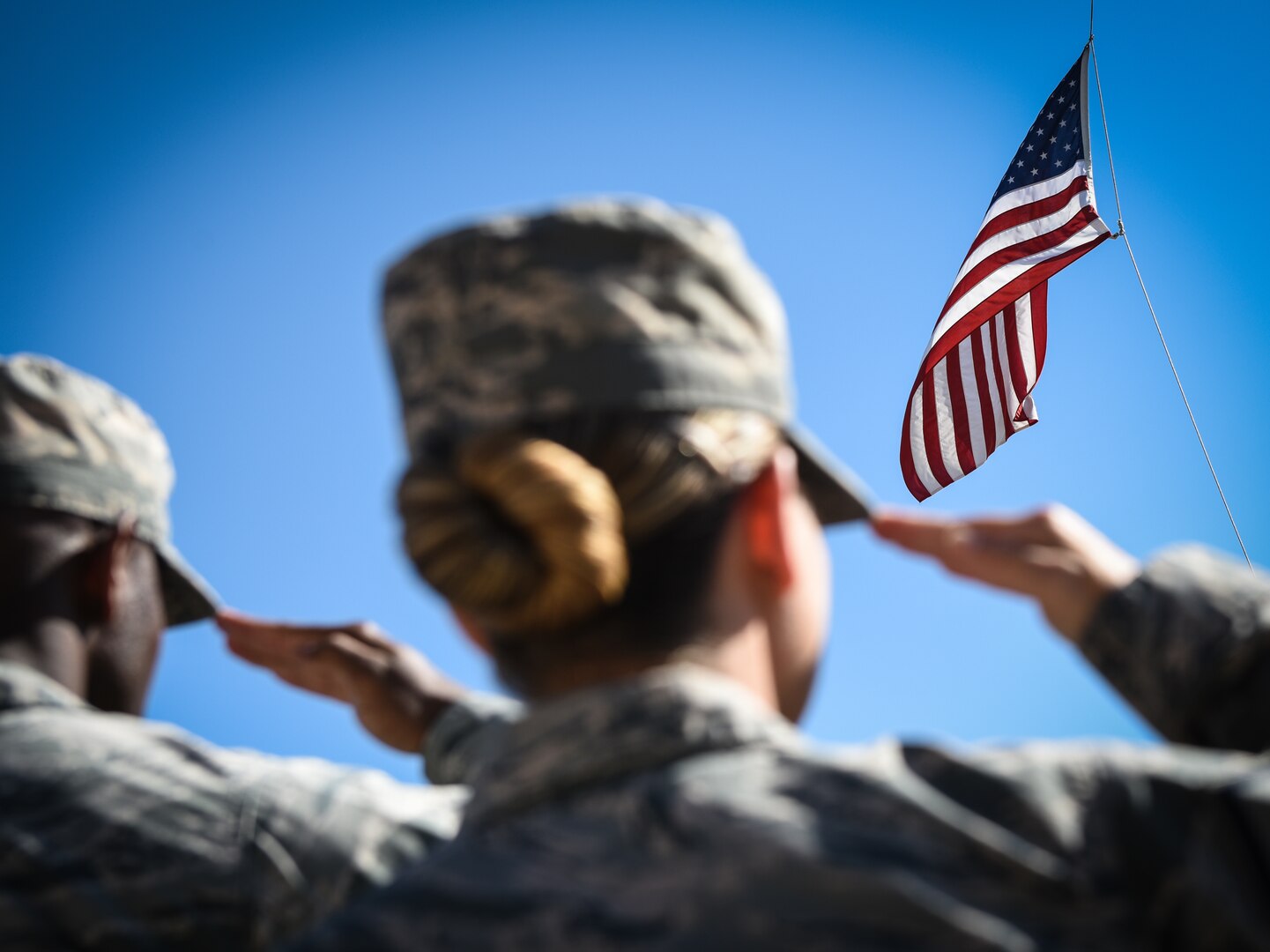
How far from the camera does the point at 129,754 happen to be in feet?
10.5

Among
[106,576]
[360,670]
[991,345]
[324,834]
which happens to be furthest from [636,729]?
[991,345]

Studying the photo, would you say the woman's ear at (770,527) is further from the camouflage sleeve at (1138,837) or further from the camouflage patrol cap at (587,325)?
the camouflage sleeve at (1138,837)

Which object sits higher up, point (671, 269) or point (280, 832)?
point (671, 269)

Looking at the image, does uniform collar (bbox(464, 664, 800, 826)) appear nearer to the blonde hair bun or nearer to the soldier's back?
the soldier's back

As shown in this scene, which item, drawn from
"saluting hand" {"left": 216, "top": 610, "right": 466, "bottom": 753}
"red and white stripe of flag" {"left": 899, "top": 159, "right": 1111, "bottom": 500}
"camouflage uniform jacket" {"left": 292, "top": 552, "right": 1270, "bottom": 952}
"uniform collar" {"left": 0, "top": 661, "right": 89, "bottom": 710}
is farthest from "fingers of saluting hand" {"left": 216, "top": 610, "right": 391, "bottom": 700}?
"red and white stripe of flag" {"left": 899, "top": 159, "right": 1111, "bottom": 500}

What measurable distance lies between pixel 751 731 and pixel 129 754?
1732mm

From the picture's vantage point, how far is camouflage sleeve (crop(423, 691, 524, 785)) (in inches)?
132

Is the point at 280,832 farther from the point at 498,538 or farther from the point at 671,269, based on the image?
the point at 671,269

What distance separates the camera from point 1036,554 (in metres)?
2.32

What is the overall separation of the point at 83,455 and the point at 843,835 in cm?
268

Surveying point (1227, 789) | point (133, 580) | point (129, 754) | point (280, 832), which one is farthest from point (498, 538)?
point (133, 580)

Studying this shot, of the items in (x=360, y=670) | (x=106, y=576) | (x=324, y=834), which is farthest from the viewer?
(x=106, y=576)

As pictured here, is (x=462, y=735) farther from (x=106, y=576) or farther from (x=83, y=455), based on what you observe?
(x=83, y=455)

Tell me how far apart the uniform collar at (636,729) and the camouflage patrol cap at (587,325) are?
1.34 ft
